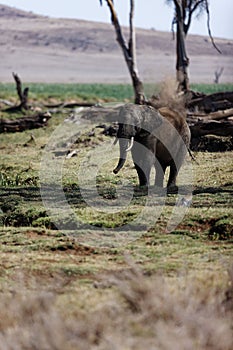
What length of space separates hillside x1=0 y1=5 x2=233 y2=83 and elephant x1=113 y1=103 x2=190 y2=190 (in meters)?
89.0

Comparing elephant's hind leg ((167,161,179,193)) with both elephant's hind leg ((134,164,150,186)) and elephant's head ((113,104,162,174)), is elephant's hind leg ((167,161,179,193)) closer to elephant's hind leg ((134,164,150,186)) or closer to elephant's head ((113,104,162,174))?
elephant's hind leg ((134,164,150,186))

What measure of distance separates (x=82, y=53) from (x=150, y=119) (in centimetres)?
11679

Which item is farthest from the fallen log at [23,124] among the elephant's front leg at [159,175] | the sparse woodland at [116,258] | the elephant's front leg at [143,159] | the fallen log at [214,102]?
the elephant's front leg at [143,159]

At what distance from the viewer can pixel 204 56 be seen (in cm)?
12556

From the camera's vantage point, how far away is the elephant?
1145 centimetres

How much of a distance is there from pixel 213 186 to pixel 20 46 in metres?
120

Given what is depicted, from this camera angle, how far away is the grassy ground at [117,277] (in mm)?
5738

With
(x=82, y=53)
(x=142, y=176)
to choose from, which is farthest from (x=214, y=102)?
(x=82, y=53)

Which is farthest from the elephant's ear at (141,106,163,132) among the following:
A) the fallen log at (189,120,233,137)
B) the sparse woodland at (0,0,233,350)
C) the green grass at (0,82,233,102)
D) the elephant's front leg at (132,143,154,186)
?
the green grass at (0,82,233,102)

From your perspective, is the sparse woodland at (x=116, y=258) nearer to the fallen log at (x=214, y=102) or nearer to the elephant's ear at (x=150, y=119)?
the elephant's ear at (x=150, y=119)

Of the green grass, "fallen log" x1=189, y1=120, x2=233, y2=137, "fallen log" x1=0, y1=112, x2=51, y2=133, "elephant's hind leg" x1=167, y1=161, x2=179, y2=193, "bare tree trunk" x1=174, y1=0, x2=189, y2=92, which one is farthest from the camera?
the green grass

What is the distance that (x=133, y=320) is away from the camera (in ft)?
19.5

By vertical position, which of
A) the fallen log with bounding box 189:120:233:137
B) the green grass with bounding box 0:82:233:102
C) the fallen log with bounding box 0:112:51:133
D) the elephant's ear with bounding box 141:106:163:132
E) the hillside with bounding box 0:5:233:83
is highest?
the elephant's ear with bounding box 141:106:163:132

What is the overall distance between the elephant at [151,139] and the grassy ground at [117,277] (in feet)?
1.88
